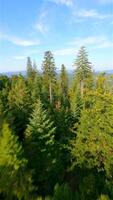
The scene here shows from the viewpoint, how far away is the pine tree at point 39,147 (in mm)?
37844

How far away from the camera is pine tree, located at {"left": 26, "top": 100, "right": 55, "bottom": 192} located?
37.8m

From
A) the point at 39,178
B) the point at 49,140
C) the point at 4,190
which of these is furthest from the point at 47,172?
the point at 4,190

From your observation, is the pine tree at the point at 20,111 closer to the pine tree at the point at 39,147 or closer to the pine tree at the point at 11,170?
the pine tree at the point at 39,147

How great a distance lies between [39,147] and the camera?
132 feet

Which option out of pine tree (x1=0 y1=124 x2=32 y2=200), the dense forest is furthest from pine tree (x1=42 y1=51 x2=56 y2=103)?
pine tree (x1=0 y1=124 x2=32 y2=200)

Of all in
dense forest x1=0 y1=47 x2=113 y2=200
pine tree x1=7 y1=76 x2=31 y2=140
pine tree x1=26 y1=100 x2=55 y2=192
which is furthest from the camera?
pine tree x1=7 y1=76 x2=31 y2=140

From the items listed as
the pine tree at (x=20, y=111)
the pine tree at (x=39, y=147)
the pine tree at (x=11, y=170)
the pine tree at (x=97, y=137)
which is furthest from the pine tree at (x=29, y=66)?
the pine tree at (x=11, y=170)

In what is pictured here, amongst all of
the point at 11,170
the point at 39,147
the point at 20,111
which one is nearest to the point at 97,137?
the point at 39,147

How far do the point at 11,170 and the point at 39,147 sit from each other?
15932 mm

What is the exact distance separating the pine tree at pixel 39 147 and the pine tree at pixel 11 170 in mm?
10652

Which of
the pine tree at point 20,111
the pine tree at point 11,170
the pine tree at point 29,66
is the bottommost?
the pine tree at point 29,66

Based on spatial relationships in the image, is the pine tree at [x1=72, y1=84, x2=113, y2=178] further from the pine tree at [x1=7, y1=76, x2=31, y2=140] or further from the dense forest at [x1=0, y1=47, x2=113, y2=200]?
the pine tree at [x1=7, y1=76, x2=31, y2=140]

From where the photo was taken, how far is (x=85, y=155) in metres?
39.4

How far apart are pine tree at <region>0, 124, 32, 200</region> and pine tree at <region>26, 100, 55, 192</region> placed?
10.7 meters
